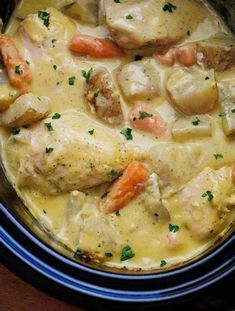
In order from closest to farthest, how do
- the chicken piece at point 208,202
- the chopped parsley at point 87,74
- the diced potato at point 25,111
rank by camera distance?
1. the chicken piece at point 208,202
2. the diced potato at point 25,111
3. the chopped parsley at point 87,74

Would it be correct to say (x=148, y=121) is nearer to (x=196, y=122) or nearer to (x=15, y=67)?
(x=196, y=122)

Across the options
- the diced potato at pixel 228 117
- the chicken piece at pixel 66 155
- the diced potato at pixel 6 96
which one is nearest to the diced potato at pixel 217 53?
the diced potato at pixel 228 117

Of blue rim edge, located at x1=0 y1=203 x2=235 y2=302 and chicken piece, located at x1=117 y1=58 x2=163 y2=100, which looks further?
chicken piece, located at x1=117 y1=58 x2=163 y2=100

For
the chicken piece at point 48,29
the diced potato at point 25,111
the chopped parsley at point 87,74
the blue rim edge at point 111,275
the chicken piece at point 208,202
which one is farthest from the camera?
the chicken piece at point 48,29

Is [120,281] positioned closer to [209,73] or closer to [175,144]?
[175,144]

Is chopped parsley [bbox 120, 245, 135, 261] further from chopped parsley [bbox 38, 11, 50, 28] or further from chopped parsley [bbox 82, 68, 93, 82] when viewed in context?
chopped parsley [bbox 38, 11, 50, 28]

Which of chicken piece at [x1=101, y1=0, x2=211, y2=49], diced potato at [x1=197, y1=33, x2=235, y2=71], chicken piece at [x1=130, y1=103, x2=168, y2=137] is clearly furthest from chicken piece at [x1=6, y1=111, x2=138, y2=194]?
diced potato at [x1=197, y1=33, x2=235, y2=71]

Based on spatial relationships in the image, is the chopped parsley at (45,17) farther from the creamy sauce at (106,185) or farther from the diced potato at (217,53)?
the diced potato at (217,53)
